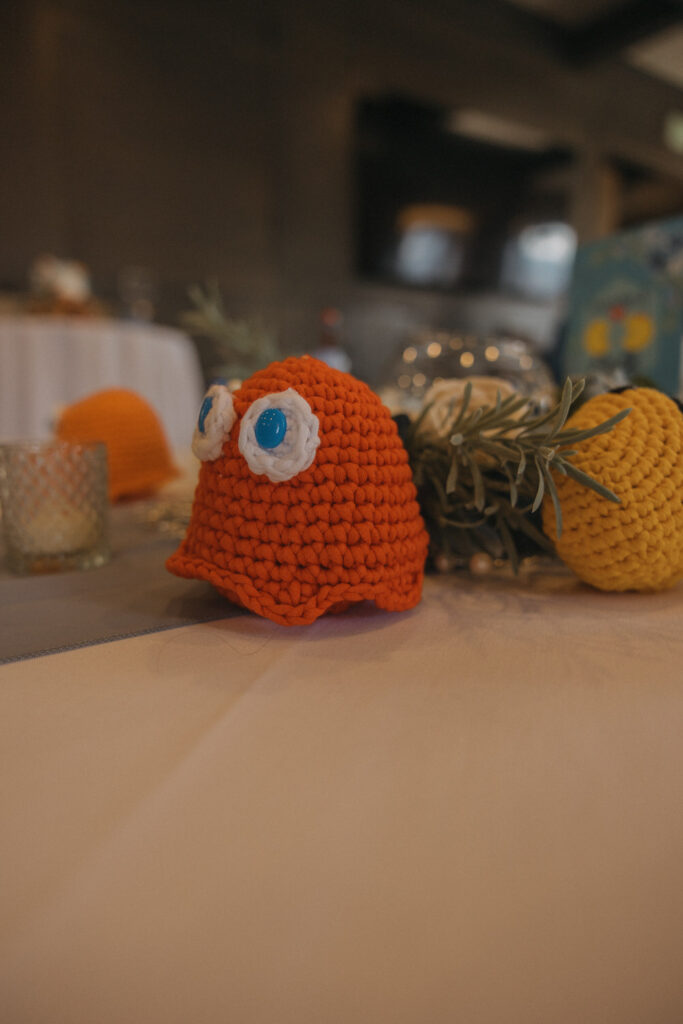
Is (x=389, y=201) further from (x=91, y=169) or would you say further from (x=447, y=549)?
(x=447, y=549)

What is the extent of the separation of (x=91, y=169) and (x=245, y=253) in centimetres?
68

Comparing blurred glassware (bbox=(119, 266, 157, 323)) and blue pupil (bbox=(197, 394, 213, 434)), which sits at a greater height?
blurred glassware (bbox=(119, 266, 157, 323))

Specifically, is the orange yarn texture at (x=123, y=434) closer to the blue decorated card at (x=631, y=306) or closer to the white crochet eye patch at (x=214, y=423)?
the white crochet eye patch at (x=214, y=423)

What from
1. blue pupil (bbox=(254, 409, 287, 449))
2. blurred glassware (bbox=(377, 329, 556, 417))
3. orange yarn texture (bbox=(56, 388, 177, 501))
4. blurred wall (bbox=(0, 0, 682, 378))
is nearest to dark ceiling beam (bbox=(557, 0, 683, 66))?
blurred wall (bbox=(0, 0, 682, 378))

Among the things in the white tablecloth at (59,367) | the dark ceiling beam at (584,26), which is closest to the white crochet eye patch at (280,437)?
the white tablecloth at (59,367)

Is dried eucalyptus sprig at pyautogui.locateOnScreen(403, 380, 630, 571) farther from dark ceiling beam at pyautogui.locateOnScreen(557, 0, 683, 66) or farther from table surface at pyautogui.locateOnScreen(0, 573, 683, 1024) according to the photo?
dark ceiling beam at pyautogui.locateOnScreen(557, 0, 683, 66)

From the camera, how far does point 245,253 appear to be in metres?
2.84

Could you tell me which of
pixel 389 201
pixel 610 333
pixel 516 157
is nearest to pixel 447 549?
pixel 610 333

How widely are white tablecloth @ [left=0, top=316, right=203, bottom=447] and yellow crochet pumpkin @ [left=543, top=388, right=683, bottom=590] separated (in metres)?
1.19

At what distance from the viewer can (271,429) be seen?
0.28m

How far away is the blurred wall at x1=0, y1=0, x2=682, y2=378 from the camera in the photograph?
2.30m

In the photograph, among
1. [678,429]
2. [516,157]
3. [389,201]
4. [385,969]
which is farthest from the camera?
[516,157]

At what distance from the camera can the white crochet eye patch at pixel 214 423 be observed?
1.02ft

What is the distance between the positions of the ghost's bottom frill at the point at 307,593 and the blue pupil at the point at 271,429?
7cm
